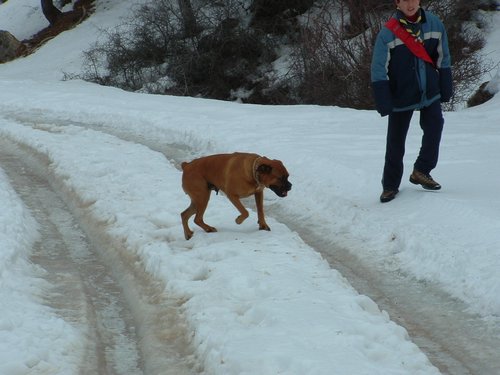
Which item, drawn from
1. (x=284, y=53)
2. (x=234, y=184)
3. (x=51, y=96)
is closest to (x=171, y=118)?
(x=51, y=96)

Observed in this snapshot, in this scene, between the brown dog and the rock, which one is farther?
the rock

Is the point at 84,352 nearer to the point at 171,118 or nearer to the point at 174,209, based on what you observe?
Result: the point at 174,209

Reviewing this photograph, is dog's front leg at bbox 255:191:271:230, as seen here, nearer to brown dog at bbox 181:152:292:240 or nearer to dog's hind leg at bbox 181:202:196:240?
brown dog at bbox 181:152:292:240

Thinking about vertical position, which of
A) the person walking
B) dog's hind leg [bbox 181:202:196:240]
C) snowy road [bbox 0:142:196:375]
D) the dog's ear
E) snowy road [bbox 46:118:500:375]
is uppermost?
the person walking

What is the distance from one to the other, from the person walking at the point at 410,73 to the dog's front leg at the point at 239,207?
1704 mm

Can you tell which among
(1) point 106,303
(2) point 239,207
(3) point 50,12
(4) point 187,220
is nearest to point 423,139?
(2) point 239,207

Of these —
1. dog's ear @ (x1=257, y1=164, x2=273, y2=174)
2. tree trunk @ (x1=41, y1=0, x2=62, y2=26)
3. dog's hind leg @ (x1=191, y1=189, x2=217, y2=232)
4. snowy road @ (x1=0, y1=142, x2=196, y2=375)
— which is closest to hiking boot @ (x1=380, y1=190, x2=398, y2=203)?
dog's ear @ (x1=257, y1=164, x2=273, y2=174)

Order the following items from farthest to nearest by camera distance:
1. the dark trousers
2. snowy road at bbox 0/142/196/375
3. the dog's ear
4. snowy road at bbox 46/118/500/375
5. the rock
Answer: the rock → the dark trousers → the dog's ear → snowy road at bbox 0/142/196/375 → snowy road at bbox 46/118/500/375

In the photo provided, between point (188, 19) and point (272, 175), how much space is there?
2221 cm

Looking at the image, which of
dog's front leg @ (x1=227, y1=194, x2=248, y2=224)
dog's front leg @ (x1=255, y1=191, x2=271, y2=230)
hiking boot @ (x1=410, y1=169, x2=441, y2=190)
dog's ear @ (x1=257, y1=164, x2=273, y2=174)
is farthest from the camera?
hiking boot @ (x1=410, y1=169, x2=441, y2=190)

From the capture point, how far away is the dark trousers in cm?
729

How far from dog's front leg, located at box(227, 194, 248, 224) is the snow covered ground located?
157 mm

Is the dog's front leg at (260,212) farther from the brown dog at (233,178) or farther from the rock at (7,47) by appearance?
the rock at (7,47)

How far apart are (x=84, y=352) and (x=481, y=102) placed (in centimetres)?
1358
